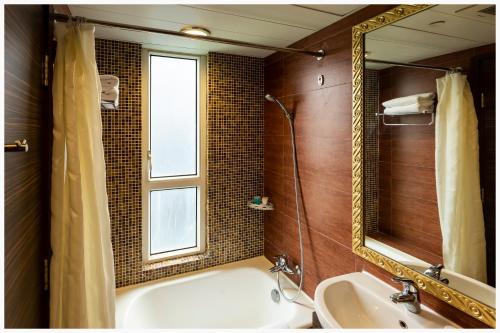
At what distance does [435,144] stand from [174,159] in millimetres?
1775

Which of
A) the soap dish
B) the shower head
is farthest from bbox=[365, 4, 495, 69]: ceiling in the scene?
the soap dish

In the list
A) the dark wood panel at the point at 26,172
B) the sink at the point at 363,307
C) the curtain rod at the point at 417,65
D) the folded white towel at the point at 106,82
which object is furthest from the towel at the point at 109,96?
the sink at the point at 363,307

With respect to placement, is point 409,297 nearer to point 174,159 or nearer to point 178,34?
point 178,34

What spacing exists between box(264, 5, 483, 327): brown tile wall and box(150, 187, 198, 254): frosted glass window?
2.26 feet

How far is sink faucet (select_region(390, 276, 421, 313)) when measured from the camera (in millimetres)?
1216

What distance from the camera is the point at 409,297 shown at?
1.22 m

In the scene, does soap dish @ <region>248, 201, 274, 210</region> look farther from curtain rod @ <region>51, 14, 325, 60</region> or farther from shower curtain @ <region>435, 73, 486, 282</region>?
shower curtain @ <region>435, 73, 486, 282</region>

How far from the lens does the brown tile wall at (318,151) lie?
1.65 meters

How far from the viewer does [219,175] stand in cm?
238

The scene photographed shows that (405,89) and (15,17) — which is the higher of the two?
(15,17)

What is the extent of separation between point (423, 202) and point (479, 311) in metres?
0.44
